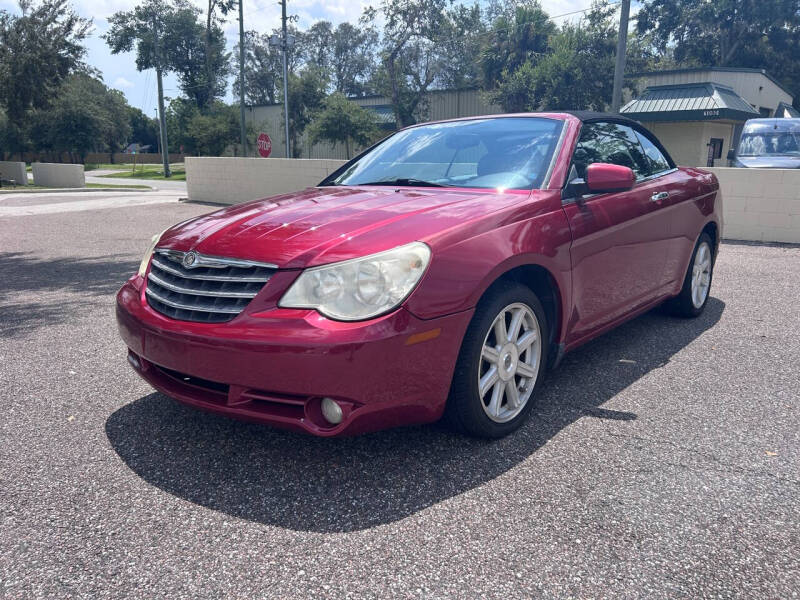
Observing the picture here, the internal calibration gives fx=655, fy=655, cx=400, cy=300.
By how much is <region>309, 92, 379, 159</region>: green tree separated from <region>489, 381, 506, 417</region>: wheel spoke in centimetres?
3736

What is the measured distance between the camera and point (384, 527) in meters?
2.41

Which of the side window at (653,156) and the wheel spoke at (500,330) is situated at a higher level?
the side window at (653,156)

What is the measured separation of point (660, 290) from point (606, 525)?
2637 mm

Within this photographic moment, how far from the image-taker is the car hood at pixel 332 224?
106 inches

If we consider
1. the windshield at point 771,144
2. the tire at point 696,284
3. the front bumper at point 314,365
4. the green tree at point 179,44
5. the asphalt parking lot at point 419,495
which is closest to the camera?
the asphalt parking lot at point 419,495

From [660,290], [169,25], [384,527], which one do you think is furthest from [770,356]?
[169,25]

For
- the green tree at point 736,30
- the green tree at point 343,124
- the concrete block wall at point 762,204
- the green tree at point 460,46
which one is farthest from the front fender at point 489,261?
the green tree at point 736,30

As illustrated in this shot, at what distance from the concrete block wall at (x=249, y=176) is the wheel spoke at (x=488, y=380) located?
41.9 ft

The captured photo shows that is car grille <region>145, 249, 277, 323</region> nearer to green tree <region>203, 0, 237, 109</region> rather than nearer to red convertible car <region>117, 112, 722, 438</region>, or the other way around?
red convertible car <region>117, 112, 722, 438</region>

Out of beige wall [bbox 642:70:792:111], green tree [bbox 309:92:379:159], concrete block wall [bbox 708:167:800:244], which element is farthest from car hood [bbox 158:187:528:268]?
green tree [bbox 309:92:379:159]

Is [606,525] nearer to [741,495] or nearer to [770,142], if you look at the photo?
[741,495]

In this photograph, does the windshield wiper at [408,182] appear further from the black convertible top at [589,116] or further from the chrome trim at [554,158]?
the black convertible top at [589,116]

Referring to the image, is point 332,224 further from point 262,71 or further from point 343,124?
point 262,71

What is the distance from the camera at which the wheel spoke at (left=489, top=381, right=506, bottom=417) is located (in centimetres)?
302
